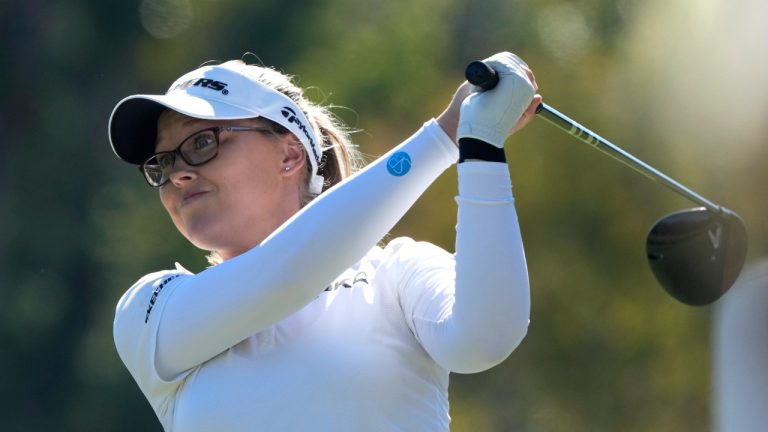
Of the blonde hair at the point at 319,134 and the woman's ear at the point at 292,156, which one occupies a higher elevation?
the blonde hair at the point at 319,134

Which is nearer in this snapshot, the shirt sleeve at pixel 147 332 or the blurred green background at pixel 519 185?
the shirt sleeve at pixel 147 332

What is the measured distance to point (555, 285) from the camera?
19.2 ft

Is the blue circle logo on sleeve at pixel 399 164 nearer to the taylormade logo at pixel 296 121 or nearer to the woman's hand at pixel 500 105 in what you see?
the woman's hand at pixel 500 105

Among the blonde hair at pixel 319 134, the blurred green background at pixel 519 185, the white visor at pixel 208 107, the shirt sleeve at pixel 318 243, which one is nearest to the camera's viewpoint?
the shirt sleeve at pixel 318 243

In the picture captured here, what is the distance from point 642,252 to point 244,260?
4.24m

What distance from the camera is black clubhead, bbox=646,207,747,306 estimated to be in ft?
6.33

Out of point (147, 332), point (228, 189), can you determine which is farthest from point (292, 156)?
point (147, 332)

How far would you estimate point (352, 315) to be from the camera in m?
1.72

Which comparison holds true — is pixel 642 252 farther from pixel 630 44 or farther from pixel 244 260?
pixel 244 260

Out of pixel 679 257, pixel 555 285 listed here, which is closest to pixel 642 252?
pixel 555 285

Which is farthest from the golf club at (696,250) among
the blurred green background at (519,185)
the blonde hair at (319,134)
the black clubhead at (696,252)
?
the blurred green background at (519,185)

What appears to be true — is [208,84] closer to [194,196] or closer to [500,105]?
[194,196]

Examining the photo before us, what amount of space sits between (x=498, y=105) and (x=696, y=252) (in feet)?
1.83

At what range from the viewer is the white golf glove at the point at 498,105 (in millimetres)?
1534
